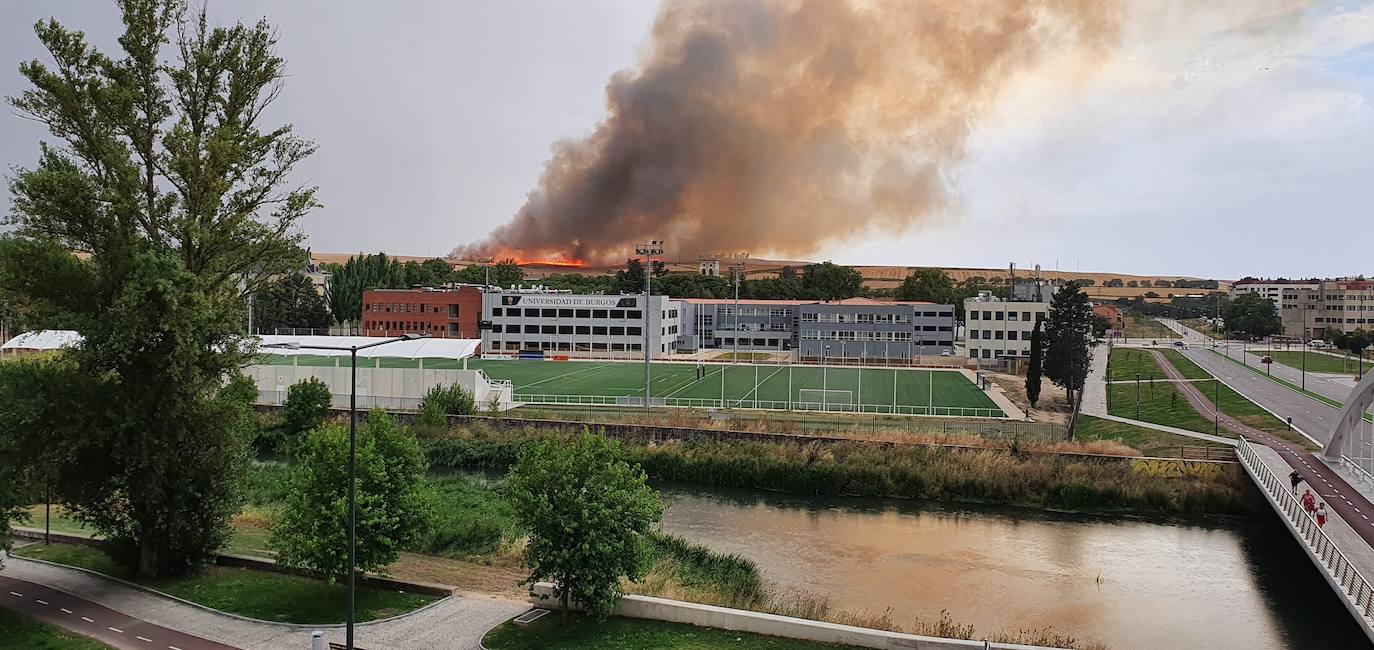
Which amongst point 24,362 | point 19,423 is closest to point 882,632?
point 19,423

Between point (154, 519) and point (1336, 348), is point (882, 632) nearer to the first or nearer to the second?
point (154, 519)

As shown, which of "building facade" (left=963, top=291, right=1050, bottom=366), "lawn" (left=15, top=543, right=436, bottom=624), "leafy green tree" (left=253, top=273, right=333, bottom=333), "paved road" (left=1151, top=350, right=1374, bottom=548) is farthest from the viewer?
"leafy green tree" (left=253, top=273, right=333, bottom=333)

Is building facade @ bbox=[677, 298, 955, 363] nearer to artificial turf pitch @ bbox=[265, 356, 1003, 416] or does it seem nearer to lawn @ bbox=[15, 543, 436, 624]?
artificial turf pitch @ bbox=[265, 356, 1003, 416]

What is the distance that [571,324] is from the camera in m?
102

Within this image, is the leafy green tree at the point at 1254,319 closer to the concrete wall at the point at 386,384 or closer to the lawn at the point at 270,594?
the concrete wall at the point at 386,384

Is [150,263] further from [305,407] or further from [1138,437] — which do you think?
Answer: [1138,437]

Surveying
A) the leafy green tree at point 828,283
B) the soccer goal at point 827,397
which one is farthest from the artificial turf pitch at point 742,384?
the leafy green tree at point 828,283

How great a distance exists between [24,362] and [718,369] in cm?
6475

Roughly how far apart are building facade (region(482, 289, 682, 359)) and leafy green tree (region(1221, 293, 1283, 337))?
9732cm

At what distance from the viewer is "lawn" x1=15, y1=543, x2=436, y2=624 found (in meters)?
20.9

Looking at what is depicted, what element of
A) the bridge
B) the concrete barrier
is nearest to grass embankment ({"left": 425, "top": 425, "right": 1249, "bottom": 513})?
the bridge

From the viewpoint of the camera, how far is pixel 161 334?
22172 millimetres

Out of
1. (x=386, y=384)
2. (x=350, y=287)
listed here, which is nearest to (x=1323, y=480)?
(x=386, y=384)

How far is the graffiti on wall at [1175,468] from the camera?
38281 millimetres
